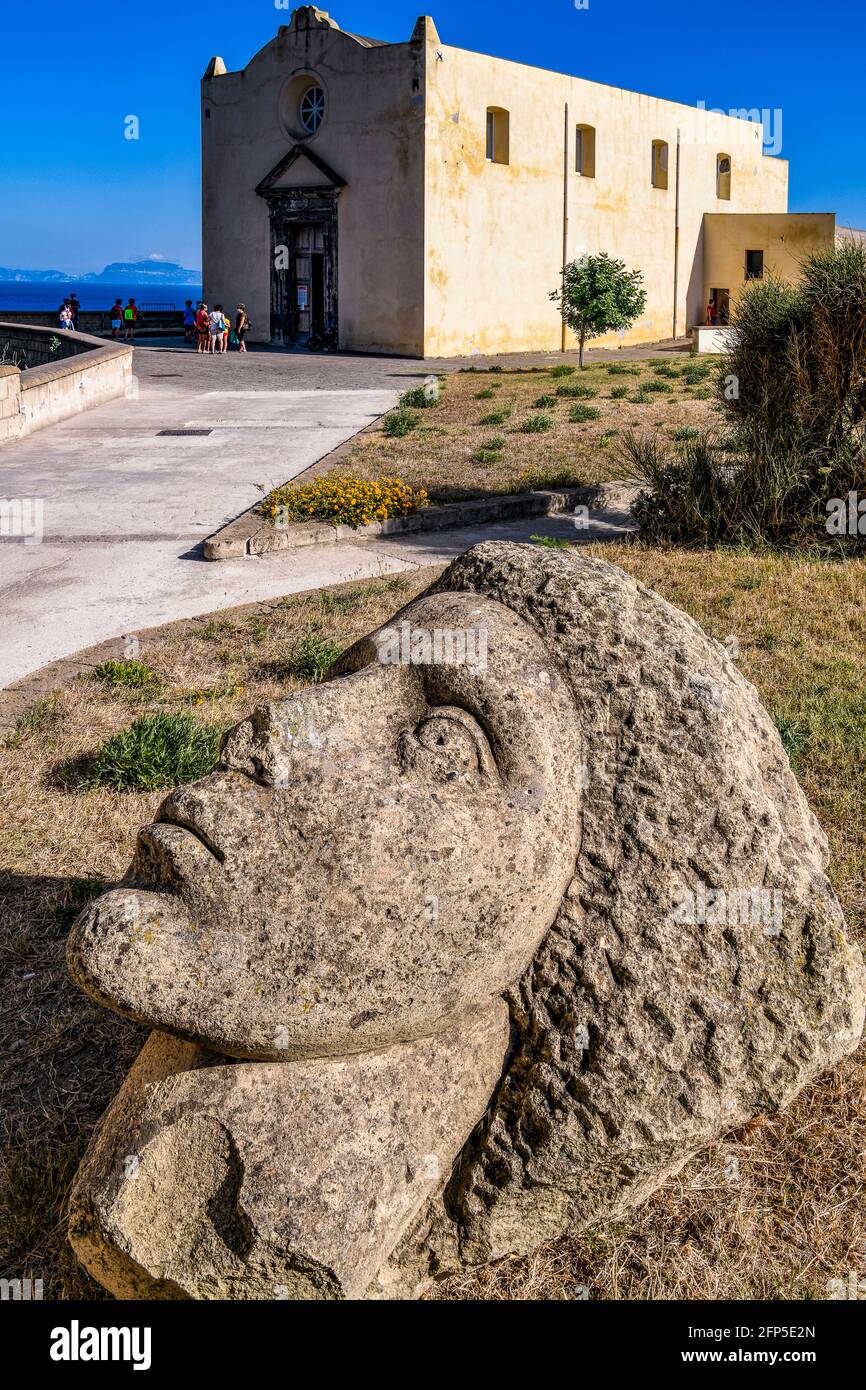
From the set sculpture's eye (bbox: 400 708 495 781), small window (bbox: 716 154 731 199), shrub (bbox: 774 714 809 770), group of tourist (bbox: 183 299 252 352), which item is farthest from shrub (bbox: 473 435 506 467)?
small window (bbox: 716 154 731 199)

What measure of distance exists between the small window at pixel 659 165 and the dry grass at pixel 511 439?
18.1 m

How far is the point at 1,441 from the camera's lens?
1546cm

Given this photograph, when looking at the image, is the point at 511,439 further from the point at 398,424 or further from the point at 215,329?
the point at 215,329

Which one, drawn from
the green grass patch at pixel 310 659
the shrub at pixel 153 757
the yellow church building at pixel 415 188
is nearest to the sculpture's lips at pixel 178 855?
the shrub at pixel 153 757

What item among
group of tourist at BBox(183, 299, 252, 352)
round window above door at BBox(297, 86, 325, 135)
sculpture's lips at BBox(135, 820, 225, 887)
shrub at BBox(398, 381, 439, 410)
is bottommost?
sculpture's lips at BBox(135, 820, 225, 887)

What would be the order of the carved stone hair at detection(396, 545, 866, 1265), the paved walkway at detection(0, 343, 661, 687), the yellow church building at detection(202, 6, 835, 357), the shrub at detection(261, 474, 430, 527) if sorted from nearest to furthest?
1. the carved stone hair at detection(396, 545, 866, 1265)
2. the paved walkway at detection(0, 343, 661, 687)
3. the shrub at detection(261, 474, 430, 527)
4. the yellow church building at detection(202, 6, 835, 357)

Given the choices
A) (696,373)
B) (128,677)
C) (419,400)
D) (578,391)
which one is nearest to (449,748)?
(128,677)

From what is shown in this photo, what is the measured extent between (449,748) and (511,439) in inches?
516

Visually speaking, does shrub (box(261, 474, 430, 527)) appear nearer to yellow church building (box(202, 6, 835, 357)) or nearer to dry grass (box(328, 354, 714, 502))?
dry grass (box(328, 354, 714, 502))

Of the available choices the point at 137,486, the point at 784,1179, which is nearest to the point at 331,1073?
the point at 784,1179

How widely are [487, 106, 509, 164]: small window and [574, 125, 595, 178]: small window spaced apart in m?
3.23

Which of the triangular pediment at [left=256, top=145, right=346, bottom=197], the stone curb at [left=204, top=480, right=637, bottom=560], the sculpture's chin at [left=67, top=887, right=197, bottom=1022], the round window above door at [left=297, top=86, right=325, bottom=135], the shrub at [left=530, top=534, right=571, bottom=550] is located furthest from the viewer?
the round window above door at [left=297, top=86, right=325, bottom=135]

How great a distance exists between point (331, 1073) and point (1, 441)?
14.8m

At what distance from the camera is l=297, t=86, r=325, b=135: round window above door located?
29.7 metres
